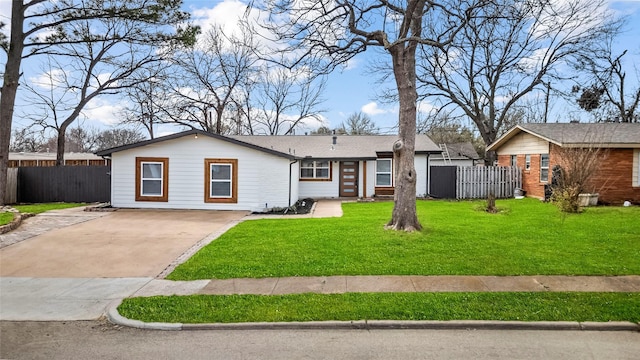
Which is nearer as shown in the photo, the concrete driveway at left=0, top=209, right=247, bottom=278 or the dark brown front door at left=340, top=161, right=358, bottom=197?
the concrete driveway at left=0, top=209, right=247, bottom=278

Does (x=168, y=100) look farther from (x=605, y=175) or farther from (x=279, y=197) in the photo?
(x=605, y=175)

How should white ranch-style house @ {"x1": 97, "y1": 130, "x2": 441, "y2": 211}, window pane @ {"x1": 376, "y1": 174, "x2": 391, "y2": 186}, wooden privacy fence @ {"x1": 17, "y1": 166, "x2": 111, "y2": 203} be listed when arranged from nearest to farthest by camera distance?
white ranch-style house @ {"x1": 97, "y1": 130, "x2": 441, "y2": 211} → wooden privacy fence @ {"x1": 17, "y1": 166, "x2": 111, "y2": 203} → window pane @ {"x1": 376, "y1": 174, "x2": 391, "y2": 186}

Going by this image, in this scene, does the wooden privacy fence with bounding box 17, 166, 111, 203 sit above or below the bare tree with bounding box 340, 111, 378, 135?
below

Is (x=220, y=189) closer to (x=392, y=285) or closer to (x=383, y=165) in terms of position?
(x=383, y=165)

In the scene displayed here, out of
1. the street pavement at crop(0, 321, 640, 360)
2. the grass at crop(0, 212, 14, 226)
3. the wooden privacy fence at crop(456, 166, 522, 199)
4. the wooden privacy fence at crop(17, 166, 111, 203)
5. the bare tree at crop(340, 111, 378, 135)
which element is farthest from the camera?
the bare tree at crop(340, 111, 378, 135)

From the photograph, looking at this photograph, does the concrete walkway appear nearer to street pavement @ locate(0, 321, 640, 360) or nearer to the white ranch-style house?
the white ranch-style house

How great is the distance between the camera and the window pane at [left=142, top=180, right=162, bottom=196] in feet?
53.0

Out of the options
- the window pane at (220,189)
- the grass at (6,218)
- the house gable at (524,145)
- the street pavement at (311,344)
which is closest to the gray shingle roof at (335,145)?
the window pane at (220,189)

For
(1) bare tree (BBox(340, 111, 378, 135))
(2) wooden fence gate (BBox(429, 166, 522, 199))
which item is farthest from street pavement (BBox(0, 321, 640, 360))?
(1) bare tree (BBox(340, 111, 378, 135))

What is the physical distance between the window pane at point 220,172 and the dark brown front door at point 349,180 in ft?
24.7

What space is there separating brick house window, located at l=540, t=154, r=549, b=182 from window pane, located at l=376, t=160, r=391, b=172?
24.1 ft

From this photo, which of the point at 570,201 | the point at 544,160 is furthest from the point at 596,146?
the point at 570,201

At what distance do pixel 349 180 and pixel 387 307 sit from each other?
55.0 ft

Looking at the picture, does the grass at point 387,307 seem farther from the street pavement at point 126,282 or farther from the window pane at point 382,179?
the window pane at point 382,179
